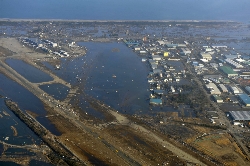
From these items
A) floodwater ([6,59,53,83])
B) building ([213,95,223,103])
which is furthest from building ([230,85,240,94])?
floodwater ([6,59,53,83])

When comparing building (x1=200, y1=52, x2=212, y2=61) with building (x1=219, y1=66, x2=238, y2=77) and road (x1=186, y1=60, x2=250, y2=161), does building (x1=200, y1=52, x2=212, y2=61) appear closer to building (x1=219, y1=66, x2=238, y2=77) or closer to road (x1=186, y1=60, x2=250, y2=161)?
building (x1=219, y1=66, x2=238, y2=77)

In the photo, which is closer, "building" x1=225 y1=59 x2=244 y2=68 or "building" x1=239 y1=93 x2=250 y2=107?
"building" x1=239 y1=93 x2=250 y2=107

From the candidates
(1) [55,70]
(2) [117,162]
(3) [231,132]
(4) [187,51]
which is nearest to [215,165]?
(3) [231,132]

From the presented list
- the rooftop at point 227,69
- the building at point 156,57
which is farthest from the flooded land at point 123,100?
the building at point 156,57

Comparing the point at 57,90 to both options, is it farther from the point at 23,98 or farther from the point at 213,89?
the point at 213,89

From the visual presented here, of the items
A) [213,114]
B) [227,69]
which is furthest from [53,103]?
[227,69]

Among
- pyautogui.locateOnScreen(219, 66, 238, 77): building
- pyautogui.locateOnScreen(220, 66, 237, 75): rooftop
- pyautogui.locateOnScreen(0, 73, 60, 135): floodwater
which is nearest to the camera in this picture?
pyautogui.locateOnScreen(0, 73, 60, 135): floodwater
